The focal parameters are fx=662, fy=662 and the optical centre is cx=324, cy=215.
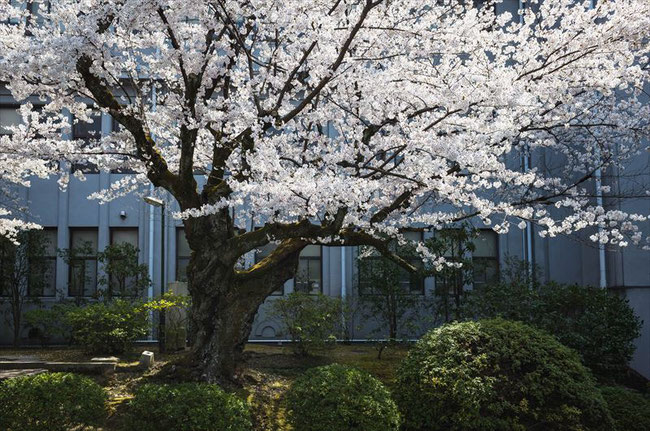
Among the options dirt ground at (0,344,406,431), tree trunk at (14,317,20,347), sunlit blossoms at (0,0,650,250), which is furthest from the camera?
tree trunk at (14,317,20,347)

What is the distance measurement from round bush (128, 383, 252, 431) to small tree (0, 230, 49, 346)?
11523 mm

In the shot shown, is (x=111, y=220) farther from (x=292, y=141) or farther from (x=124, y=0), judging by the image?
(x=124, y=0)

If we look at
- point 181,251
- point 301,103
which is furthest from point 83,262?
point 301,103

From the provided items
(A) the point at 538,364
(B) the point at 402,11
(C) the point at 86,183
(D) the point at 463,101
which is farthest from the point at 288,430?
(C) the point at 86,183

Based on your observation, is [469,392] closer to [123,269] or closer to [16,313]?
[123,269]

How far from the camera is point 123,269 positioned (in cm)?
1742

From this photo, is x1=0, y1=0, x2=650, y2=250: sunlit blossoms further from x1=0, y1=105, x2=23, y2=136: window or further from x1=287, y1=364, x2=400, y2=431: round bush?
x1=0, y1=105, x2=23, y2=136: window

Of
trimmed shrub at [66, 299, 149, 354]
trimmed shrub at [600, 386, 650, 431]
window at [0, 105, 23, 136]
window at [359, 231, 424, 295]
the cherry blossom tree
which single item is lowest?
trimmed shrub at [600, 386, 650, 431]

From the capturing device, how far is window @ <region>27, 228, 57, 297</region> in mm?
18077

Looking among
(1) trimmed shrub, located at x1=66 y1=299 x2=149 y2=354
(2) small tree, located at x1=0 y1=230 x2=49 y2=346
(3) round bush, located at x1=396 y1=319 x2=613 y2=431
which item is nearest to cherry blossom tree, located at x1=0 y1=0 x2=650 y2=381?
(3) round bush, located at x1=396 y1=319 x2=613 y2=431

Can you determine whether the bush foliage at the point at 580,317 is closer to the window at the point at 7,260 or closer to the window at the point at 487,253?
the window at the point at 487,253

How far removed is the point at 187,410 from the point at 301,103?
4.28 metres

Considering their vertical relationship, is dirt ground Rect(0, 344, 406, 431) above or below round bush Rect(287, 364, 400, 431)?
below

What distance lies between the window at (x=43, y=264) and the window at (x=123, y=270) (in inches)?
70.5
